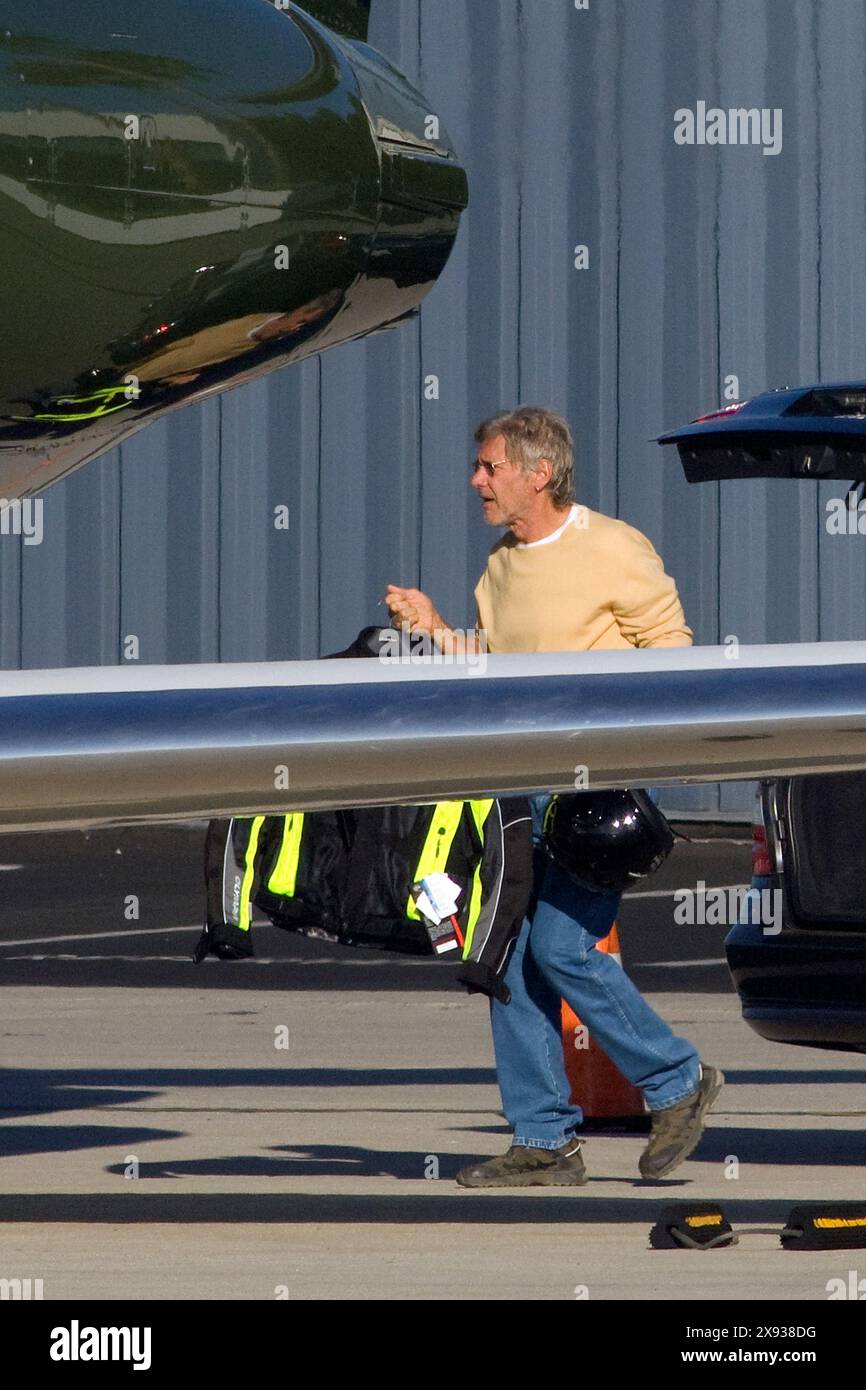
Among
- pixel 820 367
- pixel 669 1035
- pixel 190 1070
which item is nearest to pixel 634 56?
pixel 820 367

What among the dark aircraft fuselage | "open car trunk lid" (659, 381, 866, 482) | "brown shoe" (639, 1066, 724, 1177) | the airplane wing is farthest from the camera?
"open car trunk lid" (659, 381, 866, 482)

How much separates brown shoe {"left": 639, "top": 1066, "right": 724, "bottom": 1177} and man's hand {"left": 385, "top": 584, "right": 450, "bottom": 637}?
120 cm

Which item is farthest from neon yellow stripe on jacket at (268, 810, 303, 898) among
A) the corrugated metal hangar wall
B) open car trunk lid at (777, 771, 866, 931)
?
the corrugated metal hangar wall

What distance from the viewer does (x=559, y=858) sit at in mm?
5152

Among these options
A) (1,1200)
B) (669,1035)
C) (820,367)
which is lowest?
(1,1200)

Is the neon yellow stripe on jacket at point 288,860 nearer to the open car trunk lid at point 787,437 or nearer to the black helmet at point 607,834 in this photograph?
the black helmet at point 607,834

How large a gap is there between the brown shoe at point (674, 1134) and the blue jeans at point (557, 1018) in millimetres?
25

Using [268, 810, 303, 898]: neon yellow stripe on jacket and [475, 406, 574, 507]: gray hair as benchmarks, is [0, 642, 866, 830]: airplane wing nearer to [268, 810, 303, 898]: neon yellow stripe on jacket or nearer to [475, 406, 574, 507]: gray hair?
[268, 810, 303, 898]: neon yellow stripe on jacket

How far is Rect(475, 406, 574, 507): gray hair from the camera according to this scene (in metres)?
5.47

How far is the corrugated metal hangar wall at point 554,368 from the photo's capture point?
1571 cm

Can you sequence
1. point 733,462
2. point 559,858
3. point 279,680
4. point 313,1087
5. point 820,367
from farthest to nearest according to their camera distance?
point 820,367 < point 313,1087 < point 733,462 < point 559,858 < point 279,680

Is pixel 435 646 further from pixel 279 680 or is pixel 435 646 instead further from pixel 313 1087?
pixel 313 1087

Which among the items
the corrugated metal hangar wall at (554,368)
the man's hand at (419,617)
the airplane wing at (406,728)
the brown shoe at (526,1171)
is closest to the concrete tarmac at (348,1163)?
the brown shoe at (526,1171)

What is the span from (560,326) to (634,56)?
1.86 m
